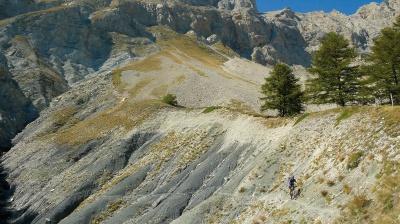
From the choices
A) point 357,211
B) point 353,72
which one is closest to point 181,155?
point 353,72

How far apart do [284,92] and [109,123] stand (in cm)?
3379

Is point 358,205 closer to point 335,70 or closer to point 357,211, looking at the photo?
point 357,211

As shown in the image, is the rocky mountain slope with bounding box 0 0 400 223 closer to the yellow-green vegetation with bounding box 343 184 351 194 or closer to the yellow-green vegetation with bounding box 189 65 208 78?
the yellow-green vegetation with bounding box 343 184 351 194

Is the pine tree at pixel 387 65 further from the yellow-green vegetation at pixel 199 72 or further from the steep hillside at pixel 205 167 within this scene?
the yellow-green vegetation at pixel 199 72

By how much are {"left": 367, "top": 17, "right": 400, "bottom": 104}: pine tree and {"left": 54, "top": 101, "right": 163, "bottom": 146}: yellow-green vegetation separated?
37919mm

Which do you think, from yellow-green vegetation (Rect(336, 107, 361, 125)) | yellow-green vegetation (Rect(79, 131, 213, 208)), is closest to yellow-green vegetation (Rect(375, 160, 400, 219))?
yellow-green vegetation (Rect(336, 107, 361, 125))

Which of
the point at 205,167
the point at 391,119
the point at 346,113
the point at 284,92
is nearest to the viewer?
the point at 391,119

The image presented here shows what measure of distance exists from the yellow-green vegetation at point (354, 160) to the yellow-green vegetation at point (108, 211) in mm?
29685

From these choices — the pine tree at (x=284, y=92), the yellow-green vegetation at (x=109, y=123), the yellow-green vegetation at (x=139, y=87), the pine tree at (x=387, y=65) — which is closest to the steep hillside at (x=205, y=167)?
the yellow-green vegetation at (x=109, y=123)

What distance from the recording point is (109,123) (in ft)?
279

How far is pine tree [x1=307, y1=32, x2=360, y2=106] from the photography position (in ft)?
189

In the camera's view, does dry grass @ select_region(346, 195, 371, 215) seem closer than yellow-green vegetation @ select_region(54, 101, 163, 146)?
Yes

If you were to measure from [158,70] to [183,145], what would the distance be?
7301 centimetres

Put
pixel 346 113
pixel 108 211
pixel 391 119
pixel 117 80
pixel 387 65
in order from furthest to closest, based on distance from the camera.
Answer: pixel 117 80 → pixel 387 65 → pixel 108 211 → pixel 346 113 → pixel 391 119
